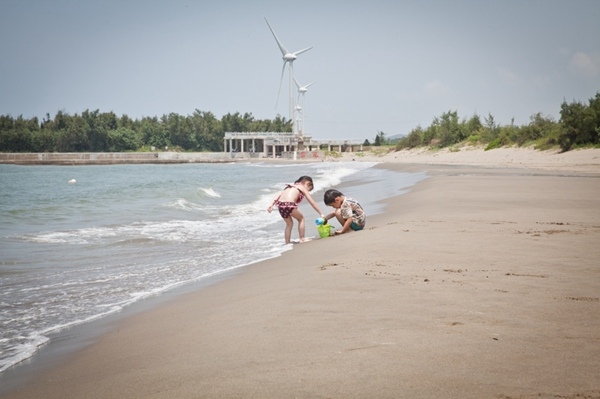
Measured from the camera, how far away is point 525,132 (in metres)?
48.3

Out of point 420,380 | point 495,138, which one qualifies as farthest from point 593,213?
point 495,138

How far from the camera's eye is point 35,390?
3.62 meters

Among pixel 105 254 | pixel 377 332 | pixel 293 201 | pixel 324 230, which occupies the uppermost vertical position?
pixel 293 201

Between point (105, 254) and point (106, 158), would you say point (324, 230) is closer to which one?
point (105, 254)

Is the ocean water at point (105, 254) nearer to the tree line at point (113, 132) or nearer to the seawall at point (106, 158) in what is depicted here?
the seawall at point (106, 158)

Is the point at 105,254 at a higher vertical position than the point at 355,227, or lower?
lower

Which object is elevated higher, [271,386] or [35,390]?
[271,386]

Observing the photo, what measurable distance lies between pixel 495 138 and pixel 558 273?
54256 mm

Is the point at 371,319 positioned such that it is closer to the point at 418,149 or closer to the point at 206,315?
the point at 206,315

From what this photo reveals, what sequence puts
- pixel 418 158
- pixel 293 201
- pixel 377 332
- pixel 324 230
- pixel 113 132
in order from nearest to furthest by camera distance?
1. pixel 377 332
2. pixel 324 230
3. pixel 293 201
4. pixel 418 158
5. pixel 113 132

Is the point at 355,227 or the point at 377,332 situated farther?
the point at 355,227

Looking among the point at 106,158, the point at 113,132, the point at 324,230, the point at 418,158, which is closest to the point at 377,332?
the point at 324,230

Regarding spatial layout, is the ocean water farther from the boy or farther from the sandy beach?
the boy

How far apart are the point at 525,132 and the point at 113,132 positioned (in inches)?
4161
